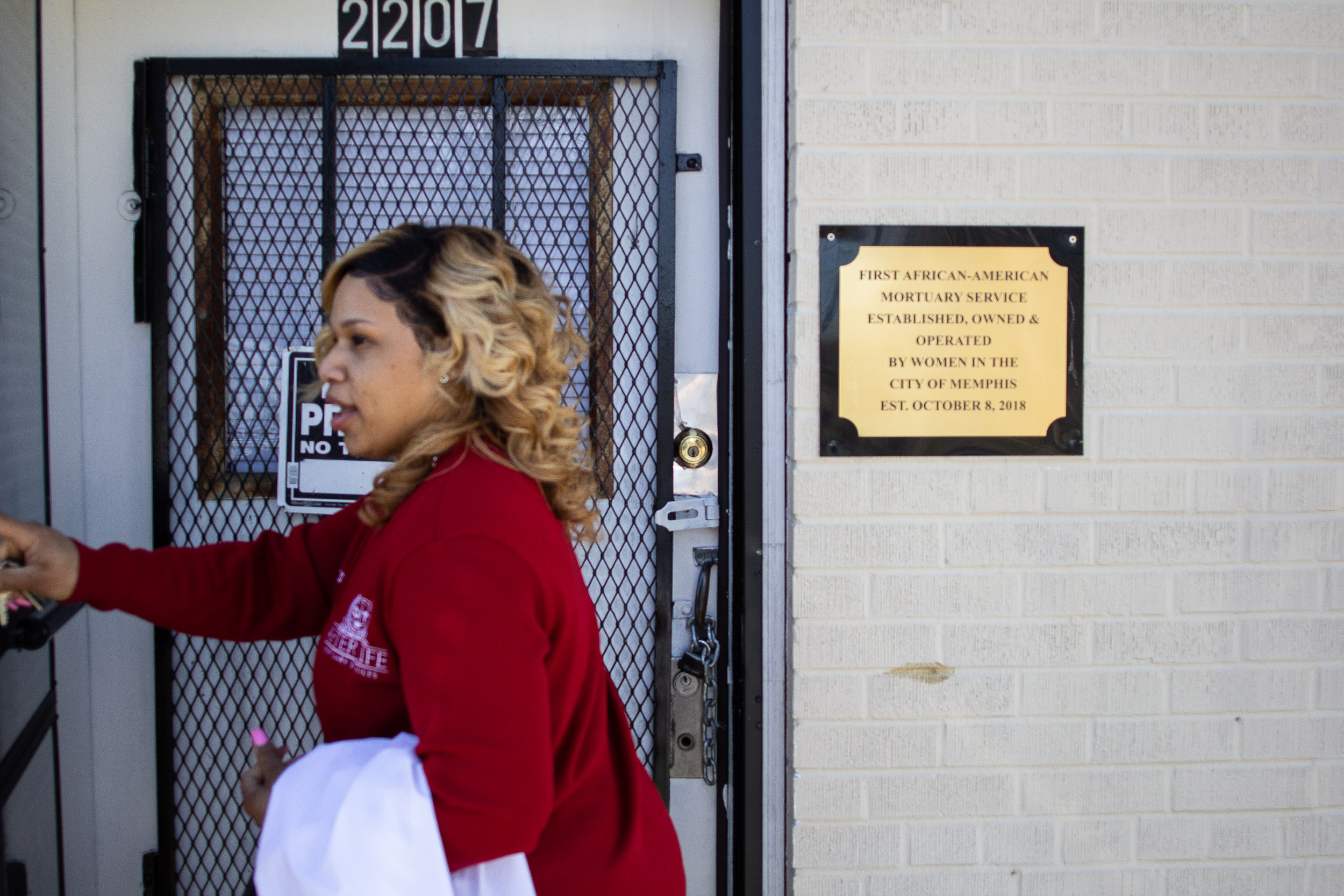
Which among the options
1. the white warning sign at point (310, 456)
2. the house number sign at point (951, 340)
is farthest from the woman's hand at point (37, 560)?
the house number sign at point (951, 340)

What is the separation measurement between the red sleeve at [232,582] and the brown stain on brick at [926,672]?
1.23m

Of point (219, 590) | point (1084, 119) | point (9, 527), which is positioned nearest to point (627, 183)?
point (1084, 119)

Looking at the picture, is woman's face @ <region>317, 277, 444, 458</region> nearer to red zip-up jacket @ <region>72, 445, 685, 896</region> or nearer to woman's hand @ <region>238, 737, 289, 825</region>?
red zip-up jacket @ <region>72, 445, 685, 896</region>

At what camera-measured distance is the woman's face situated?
122 centimetres

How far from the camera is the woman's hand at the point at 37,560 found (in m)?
1.29

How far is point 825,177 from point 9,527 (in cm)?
165

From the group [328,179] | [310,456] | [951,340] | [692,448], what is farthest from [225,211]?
[951,340]

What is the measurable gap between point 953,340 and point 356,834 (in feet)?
5.03

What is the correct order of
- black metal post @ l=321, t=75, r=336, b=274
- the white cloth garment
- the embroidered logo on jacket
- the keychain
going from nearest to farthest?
the white cloth garment
the embroidered logo on jacket
the keychain
black metal post @ l=321, t=75, r=336, b=274

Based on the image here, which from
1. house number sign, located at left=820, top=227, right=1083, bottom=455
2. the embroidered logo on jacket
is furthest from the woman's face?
house number sign, located at left=820, top=227, right=1083, bottom=455

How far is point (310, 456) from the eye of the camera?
2.07 meters

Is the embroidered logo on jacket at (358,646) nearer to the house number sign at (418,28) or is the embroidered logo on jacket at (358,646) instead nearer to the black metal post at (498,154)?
the black metal post at (498,154)

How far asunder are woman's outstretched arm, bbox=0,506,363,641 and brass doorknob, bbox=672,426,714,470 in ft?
2.73

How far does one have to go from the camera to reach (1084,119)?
1909mm
